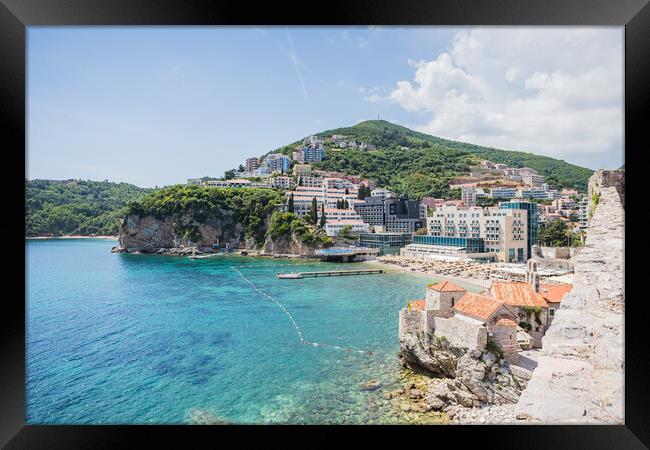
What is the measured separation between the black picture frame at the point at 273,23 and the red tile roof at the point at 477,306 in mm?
2273

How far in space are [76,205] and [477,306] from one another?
30395mm

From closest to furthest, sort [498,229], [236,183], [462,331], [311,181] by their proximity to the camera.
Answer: [462,331] → [498,229] → [311,181] → [236,183]

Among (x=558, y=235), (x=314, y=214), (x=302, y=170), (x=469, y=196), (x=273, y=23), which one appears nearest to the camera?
(x=273, y=23)

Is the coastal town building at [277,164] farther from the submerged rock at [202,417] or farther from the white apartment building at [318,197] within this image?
the submerged rock at [202,417]

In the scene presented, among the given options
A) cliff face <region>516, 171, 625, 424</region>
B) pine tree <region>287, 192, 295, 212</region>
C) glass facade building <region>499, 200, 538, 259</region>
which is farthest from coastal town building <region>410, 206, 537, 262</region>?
cliff face <region>516, 171, 625, 424</region>

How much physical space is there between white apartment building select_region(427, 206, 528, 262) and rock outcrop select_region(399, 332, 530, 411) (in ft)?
48.2

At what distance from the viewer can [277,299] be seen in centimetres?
1116

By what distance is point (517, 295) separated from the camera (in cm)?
497

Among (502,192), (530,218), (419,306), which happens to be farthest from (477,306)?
(502,192)

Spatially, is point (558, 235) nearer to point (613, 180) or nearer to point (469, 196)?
point (469, 196)

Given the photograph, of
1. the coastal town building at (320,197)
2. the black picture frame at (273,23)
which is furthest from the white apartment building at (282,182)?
the black picture frame at (273,23)
